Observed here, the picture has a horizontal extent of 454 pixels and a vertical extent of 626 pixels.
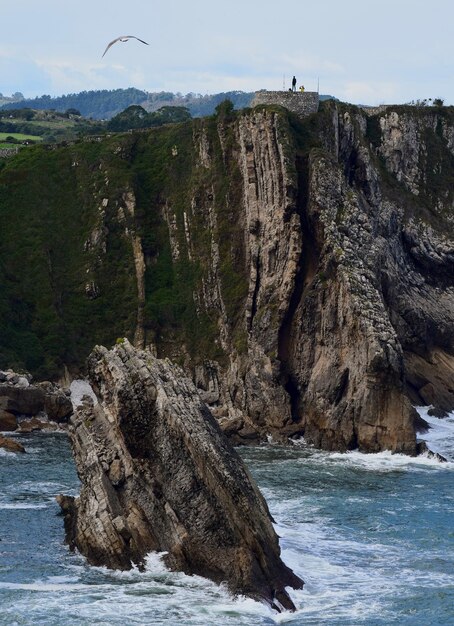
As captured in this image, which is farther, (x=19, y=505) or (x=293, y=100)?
(x=293, y=100)

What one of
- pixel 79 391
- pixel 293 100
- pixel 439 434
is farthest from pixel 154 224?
pixel 439 434

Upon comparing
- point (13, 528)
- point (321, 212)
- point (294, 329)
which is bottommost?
point (13, 528)

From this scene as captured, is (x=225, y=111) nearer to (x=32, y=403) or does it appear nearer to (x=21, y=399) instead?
(x=32, y=403)

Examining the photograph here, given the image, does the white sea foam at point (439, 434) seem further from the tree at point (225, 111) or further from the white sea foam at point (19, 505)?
the tree at point (225, 111)

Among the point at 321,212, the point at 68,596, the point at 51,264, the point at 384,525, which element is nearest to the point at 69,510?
the point at 68,596

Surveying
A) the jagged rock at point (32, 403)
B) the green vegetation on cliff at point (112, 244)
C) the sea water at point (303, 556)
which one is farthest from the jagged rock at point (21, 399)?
the sea water at point (303, 556)

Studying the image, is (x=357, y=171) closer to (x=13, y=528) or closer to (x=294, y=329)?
(x=294, y=329)

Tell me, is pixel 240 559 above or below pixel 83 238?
below
